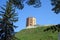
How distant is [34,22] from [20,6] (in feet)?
263

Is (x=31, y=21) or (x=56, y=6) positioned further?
(x=31, y=21)

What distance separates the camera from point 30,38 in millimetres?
67625

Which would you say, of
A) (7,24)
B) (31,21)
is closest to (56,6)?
(7,24)

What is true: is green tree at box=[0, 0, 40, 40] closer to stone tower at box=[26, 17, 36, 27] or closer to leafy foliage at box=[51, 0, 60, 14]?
leafy foliage at box=[51, 0, 60, 14]

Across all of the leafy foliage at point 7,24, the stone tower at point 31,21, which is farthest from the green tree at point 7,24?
the stone tower at point 31,21

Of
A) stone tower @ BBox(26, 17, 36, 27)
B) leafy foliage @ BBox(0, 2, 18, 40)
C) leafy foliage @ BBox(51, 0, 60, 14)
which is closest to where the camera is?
leafy foliage @ BBox(51, 0, 60, 14)

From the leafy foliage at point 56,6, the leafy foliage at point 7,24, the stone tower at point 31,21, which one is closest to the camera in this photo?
the leafy foliage at point 56,6

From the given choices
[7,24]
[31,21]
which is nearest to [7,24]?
[7,24]

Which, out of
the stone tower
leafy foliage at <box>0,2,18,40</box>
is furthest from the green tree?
the stone tower

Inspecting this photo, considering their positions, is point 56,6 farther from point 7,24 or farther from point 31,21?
point 31,21

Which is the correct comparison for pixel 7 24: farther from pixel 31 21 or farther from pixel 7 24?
pixel 31 21

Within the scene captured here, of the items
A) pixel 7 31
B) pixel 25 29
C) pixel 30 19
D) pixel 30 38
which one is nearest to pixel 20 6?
pixel 7 31

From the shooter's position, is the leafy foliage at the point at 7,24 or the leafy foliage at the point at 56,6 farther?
the leafy foliage at the point at 7,24

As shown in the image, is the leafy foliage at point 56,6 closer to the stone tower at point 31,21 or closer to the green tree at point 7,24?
the green tree at point 7,24
